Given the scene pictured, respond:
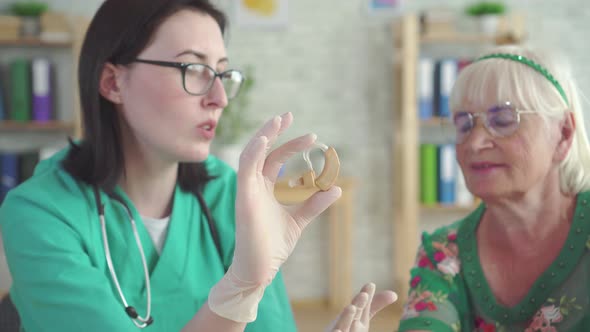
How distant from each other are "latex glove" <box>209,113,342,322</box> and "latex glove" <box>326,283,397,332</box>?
13 centimetres

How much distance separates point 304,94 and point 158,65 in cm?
273

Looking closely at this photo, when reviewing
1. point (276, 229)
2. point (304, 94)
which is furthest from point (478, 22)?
point (276, 229)

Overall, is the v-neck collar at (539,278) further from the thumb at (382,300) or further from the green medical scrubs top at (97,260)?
the green medical scrubs top at (97,260)

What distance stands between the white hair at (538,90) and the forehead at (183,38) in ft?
Answer: 1.62

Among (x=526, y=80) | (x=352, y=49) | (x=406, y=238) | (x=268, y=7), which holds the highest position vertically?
(x=268, y=7)

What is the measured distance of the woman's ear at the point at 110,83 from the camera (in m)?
1.32

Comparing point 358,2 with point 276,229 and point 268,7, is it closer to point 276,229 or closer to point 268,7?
point 268,7

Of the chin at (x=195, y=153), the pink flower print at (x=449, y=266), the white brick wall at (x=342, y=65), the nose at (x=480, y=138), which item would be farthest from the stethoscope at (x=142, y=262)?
the white brick wall at (x=342, y=65)

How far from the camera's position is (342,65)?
13.0 ft

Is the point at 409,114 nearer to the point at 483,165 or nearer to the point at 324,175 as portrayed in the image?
the point at 483,165

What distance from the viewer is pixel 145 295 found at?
1278 millimetres

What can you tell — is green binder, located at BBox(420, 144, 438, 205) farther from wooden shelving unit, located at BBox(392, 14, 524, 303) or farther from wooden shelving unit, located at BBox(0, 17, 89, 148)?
wooden shelving unit, located at BBox(0, 17, 89, 148)

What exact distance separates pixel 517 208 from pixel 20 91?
318 centimetres

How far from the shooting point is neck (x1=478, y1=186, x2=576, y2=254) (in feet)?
3.66
